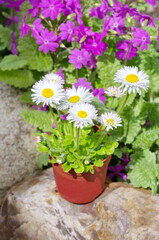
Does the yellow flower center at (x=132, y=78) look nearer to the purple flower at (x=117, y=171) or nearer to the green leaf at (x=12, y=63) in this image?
the purple flower at (x=117, y=171)

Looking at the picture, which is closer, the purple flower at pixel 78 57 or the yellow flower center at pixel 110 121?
the yellow flower center at pixel 110 121

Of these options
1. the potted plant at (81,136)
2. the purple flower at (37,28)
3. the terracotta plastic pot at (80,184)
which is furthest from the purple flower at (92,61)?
the terracotta plastic pot at (80,184)

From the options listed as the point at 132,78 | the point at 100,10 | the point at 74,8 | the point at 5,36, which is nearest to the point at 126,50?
the point at 100,10

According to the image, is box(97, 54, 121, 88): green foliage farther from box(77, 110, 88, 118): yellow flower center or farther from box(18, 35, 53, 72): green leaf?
box(77, 110, 88, 118): yellow flower center

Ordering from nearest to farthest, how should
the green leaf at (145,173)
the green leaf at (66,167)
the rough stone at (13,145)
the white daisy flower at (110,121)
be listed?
the white daisy flower at (110,121)
the green leaf at (66,167)
the green leaf at (145,173)
the rough stone at (13,145)

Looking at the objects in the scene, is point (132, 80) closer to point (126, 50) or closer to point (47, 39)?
point (126, 50)

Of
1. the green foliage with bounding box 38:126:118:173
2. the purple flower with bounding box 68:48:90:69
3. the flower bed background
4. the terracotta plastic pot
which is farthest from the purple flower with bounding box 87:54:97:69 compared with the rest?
the terracotta plastic pot
